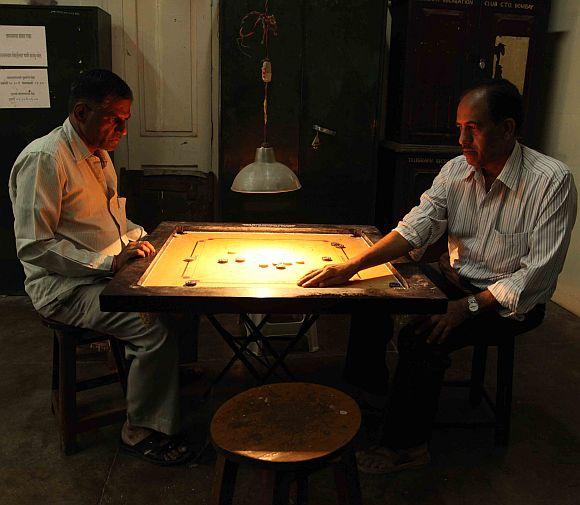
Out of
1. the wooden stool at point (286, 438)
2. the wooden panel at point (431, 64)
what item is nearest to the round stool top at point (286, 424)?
the wooden stool at point (286, 438)

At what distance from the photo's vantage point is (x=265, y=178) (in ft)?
8.21

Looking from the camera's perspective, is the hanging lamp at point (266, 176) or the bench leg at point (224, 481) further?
the hanging lamp at point (266, 176)

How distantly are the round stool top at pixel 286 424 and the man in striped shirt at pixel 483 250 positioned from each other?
46 cm

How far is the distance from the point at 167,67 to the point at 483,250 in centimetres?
312

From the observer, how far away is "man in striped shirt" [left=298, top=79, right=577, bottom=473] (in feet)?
8.07

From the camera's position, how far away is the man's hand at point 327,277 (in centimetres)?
229

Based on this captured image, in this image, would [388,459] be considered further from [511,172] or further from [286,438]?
[511,172]

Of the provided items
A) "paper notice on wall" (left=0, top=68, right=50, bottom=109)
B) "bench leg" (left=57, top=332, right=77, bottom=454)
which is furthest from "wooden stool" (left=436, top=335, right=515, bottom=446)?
"paper notice on wall" (left=0, top=68, right=50, bottom=109)

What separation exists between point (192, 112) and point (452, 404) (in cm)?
302

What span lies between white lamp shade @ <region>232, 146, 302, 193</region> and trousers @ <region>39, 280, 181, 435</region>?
25.9 inches

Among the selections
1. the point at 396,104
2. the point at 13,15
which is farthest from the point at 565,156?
the point at 13,15

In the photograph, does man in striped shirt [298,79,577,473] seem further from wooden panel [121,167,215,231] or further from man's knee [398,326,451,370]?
wooden panel [121,167,215,231]

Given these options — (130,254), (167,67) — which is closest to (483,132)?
(130,254)

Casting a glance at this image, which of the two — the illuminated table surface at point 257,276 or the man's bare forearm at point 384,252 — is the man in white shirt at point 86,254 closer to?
the illuminated table surface at point 257,276
